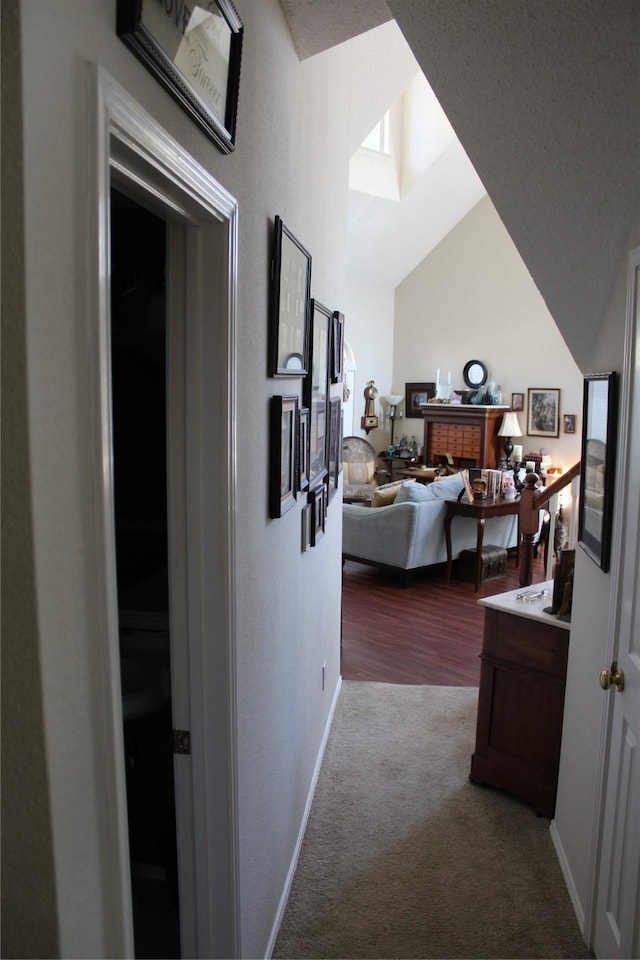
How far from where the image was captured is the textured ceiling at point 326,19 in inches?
76.7

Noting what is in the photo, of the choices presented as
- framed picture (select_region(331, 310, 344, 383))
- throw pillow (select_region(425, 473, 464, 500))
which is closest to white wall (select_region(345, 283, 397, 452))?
throw pillow (select_region(425, 473, 464, 500))

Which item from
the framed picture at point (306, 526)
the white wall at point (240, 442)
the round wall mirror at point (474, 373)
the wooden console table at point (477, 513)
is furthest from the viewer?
the round wall mirror at point (474, 373)

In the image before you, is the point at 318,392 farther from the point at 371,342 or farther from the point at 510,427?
the point at 371,342

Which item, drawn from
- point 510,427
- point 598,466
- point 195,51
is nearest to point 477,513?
point 510,427

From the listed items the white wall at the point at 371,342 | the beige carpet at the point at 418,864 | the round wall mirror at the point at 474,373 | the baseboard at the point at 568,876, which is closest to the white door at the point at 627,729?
the baseboard at the point at 568,876

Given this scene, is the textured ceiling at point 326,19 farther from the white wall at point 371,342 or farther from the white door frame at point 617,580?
the white wall at point 371,342

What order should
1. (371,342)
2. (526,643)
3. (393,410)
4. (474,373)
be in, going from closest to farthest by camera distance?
(526,643) < (474,373) < (371,342) < (393,410)

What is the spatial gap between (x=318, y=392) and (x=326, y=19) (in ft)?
4.08

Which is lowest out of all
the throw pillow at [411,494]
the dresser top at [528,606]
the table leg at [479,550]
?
the table leg at [479,550]

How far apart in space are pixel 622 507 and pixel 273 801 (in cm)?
134

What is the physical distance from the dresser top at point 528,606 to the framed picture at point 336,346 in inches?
49.4

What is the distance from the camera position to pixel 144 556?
83.5 inches

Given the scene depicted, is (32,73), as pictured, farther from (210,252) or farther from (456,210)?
(456,210)

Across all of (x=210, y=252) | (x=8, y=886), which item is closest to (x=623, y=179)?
(x=210, y=252)
